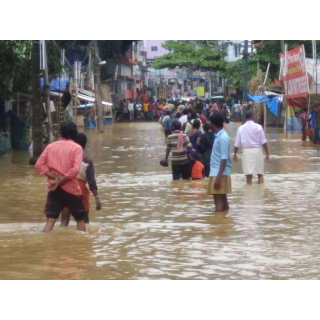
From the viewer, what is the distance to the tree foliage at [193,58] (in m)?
63.2

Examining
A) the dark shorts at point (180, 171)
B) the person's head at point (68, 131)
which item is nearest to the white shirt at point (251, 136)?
the dark shorts at point (180, 171)

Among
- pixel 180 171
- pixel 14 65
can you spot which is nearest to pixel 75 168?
pixel 180 171

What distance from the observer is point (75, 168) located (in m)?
9.18

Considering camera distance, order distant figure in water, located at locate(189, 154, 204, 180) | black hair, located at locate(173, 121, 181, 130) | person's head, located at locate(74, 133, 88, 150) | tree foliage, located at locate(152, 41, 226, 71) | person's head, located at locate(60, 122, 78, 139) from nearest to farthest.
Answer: person's head, located at locate(60, 122, 78, 139) → person's head, located at locate(74, 133, 88, 150) → black hair, located at locate(173, 121, 181, 130) → distant figure in water, located at locate(189, 154, 204, 180) → tree foliage, located at locate(152, 41, 226, 71)

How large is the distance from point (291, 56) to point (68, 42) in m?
19.6

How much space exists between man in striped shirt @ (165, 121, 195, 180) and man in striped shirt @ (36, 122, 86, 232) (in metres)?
6.43

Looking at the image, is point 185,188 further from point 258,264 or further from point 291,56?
point 291,56

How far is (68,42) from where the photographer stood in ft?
165

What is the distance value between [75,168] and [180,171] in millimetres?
7359

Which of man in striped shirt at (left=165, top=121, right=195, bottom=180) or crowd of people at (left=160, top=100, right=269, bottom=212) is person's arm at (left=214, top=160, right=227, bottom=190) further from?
man in striped shirt at (left=165, top=121, right=195, bottom=180)

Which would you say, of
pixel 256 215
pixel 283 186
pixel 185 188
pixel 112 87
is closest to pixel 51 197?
pixel 256 215

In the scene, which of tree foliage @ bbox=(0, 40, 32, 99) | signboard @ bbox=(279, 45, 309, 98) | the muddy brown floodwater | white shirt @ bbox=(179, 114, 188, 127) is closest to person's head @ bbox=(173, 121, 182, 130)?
the muddy brown floodwater

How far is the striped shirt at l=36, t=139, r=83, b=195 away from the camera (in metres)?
9.25

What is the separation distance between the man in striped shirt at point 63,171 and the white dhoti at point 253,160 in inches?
263
